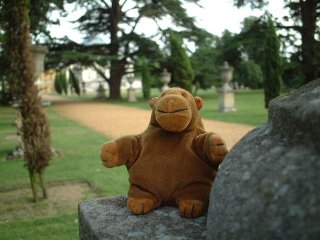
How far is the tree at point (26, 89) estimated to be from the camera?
217 inches

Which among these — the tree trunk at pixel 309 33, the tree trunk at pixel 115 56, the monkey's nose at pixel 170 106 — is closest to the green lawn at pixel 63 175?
the monkey's nose at pixel 170 106

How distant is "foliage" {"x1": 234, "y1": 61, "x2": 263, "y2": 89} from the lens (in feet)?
129

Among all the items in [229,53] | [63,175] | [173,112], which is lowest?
[63,175]

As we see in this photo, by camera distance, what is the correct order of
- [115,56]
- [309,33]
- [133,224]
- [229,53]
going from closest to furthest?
[133,224] < [309,33] < [115,56] < [229,53]

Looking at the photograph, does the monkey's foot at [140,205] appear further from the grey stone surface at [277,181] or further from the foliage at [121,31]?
the foliage at [121,31]

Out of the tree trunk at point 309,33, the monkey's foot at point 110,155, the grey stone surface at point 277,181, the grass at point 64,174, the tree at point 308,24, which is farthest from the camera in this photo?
the tree trunk at point 309,33

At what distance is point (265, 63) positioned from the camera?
61.2ft

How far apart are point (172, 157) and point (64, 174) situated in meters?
5.26

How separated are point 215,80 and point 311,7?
21297mm

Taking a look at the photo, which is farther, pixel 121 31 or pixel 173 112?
pixel 121 31

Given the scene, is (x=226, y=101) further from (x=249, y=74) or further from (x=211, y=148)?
(x=249, y=74)

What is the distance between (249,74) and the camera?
4028 centimetres

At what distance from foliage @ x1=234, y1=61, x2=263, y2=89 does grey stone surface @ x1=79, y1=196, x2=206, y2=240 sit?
38.4 m

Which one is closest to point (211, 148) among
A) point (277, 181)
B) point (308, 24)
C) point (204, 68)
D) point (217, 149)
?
point (217, 149)
